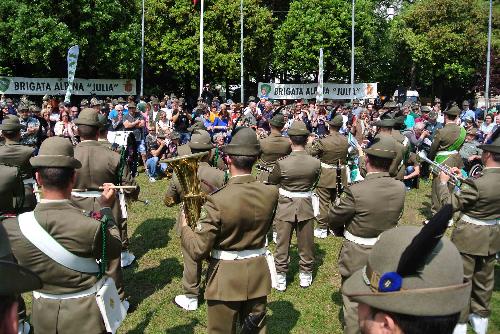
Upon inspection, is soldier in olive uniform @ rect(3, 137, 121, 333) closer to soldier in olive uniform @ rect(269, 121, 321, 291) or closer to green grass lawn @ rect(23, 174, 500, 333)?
green grass lawn @ rect(23, 174, 500, 333)

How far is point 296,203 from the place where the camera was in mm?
7637

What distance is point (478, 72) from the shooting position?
A: 110ft

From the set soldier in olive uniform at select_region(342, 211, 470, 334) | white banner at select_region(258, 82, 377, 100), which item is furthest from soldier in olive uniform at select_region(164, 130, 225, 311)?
white banner at select_region(258, 82, 377, 100)

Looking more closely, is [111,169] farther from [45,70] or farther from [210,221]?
[45,70]

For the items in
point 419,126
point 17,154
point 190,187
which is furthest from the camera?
point 419,126

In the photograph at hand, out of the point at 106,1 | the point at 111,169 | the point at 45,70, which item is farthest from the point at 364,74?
the point at 111,169

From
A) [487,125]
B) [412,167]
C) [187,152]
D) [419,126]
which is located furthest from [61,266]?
[487,125]

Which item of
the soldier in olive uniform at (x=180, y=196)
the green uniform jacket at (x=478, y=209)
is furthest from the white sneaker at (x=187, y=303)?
the green uniform jacket at (x=478, y=209)

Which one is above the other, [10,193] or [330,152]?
[330,152]

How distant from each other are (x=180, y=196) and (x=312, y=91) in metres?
23.1

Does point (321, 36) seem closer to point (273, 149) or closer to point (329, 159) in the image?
point (329, 159)

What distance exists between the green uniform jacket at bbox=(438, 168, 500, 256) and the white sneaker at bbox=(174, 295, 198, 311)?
11.7ft

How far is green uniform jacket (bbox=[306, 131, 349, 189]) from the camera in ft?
32.5

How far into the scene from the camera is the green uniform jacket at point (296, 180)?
297 inches
